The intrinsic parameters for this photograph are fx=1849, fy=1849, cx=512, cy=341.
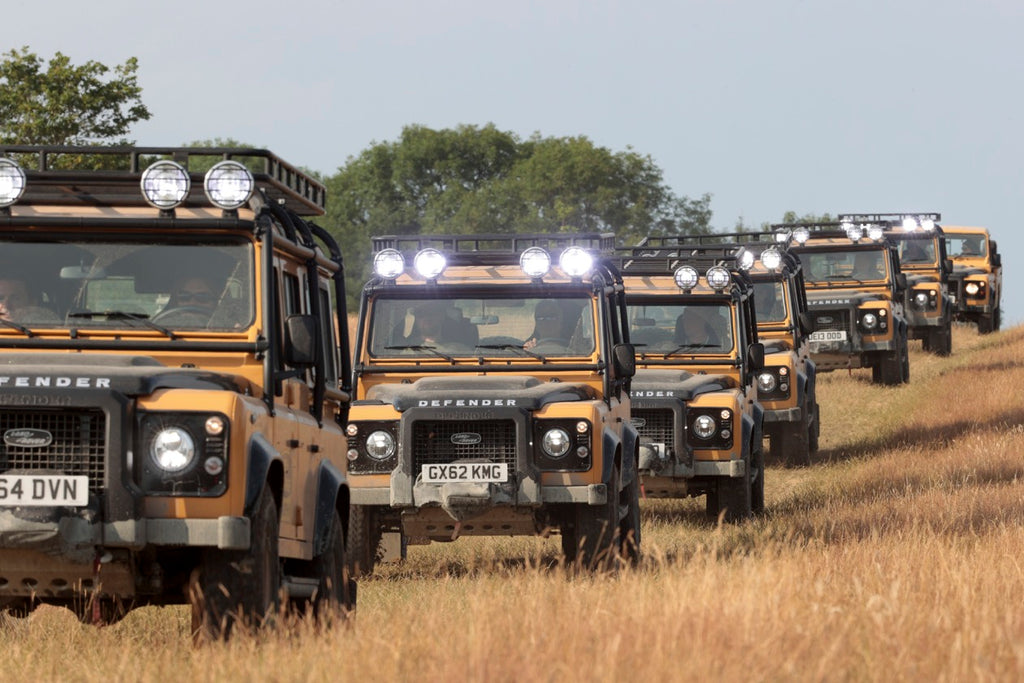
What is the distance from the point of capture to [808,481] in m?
18.5

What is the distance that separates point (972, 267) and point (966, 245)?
50cm

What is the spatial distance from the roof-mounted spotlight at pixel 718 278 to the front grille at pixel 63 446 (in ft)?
30.7

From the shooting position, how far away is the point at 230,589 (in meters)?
7.21

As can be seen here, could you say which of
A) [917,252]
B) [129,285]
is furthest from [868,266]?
[129,285]

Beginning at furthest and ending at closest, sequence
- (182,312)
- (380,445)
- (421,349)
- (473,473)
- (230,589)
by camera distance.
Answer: (421,349) → (380,445) → (473,473) → (182,312) → (230,589)

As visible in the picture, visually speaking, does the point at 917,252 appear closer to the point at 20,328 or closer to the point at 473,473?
the point at 473,473

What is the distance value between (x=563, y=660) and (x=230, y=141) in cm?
8677

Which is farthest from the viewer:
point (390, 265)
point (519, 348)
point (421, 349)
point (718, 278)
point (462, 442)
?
point (718, 278)

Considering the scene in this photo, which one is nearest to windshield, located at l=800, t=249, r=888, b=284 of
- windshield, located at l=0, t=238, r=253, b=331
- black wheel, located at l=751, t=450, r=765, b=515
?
black wheel, located at l=751, t=450, r=765, b=515

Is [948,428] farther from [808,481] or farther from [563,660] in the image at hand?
[563,660]

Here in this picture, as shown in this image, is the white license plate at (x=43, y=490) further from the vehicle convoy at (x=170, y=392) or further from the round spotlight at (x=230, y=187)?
the round spotlight at (x=230, y=187)

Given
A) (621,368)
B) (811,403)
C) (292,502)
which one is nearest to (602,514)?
(621,368)

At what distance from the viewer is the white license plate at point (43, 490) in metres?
6.90

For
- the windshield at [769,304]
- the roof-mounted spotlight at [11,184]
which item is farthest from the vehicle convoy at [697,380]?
the roof-mounted spotlight at [11,184]
